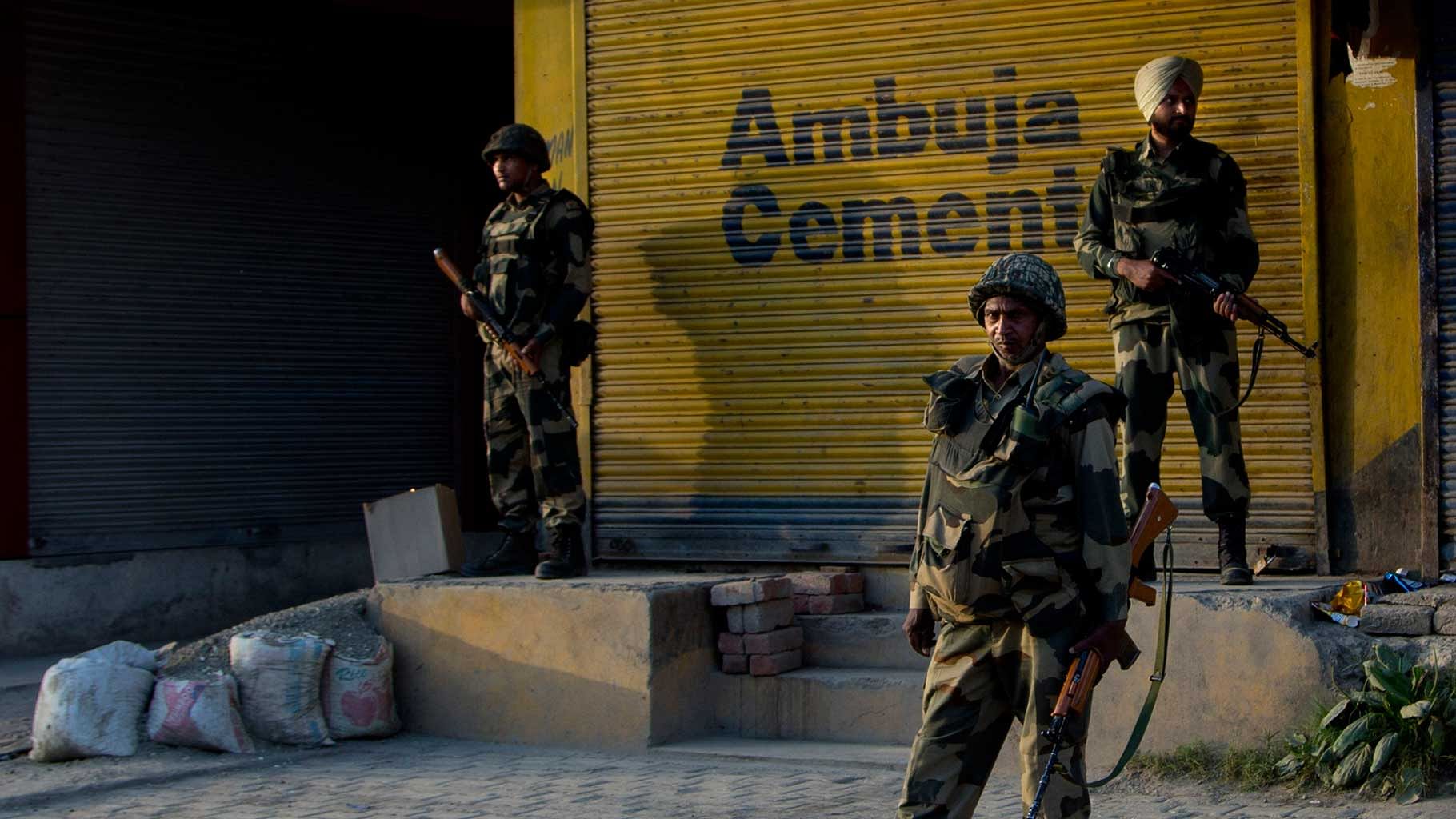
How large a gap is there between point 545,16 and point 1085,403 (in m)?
5.41

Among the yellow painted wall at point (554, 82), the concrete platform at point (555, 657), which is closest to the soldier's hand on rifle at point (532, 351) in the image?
the concrete platform at point (555, 657)

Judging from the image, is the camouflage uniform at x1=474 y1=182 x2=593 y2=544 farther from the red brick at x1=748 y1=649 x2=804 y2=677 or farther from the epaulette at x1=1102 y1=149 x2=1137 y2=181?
the epaulette at x1=1102 y1=149 x2=1137 y2=181

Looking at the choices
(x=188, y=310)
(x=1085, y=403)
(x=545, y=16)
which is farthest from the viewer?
(x=188, y=310)

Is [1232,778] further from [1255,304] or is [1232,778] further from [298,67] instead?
[298,67]

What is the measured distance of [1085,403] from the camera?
423cm

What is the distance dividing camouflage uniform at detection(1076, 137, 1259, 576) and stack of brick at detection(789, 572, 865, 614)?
61.2 inches

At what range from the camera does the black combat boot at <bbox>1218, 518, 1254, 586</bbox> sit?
21.6 ft

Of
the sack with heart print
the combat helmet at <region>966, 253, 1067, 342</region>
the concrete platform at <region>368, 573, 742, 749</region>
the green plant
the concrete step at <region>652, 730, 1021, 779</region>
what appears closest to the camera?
the combat helmet at <region>966, 253, 1067, 342</region>

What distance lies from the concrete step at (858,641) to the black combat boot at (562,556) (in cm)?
107

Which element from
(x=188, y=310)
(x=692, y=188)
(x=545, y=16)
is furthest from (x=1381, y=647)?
(x=188, y=310)

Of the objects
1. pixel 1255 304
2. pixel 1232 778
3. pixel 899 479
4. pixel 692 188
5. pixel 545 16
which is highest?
pixel 545 16

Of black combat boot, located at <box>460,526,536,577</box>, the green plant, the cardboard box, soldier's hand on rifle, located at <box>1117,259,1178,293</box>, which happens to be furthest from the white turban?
the cardboard box

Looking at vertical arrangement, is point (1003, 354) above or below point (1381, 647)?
above

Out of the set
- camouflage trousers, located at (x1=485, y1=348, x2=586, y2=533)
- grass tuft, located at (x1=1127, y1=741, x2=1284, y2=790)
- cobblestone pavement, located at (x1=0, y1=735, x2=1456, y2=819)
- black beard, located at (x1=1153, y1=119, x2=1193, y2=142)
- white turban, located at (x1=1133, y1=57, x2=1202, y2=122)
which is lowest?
cobblestone pavement, located at (x1=0, y1=735, x2=1456, y2=819)
